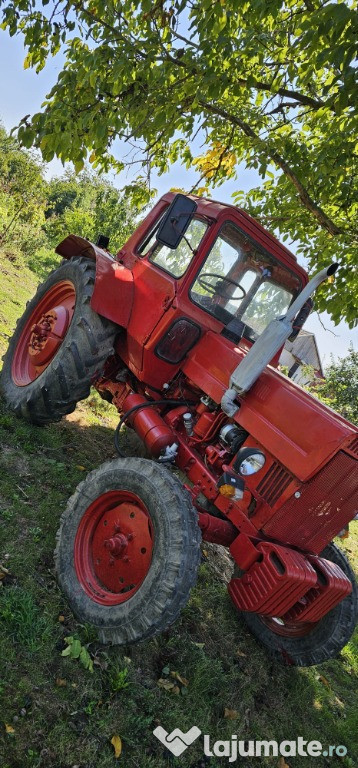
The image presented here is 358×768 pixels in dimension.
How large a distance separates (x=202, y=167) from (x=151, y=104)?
9.23 feet

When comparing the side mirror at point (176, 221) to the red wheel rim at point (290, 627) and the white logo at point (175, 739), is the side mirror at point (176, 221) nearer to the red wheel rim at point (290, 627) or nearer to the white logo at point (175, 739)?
the red wheel rim at point (290, 627)

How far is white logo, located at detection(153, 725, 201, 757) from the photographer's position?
2109mm

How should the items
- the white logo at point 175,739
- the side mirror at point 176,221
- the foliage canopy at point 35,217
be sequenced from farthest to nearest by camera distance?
the foliage canopy at point 35,217 → the side mirror at point 176,221 → the white logo at point 175,739

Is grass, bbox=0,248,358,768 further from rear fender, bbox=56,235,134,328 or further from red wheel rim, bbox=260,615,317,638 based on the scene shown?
rear fender, bbox=56,235,134,328

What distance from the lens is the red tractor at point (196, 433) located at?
242 cm

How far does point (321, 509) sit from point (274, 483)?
292 mm

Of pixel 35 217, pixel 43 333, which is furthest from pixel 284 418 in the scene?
pixel 35 217

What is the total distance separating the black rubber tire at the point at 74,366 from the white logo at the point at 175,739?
82.1 inches

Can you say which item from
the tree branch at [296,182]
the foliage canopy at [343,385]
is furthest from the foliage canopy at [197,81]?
the foliage canopy at [343,385]

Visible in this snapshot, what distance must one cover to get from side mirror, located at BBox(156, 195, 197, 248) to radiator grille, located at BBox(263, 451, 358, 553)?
1715mm

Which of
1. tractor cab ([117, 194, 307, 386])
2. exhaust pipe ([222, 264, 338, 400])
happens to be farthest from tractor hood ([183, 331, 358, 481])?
tractor cab ([117, 194, 307, 386])

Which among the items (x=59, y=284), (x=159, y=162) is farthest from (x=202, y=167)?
(x=59, y=284)

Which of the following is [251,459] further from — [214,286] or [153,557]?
[214,286]

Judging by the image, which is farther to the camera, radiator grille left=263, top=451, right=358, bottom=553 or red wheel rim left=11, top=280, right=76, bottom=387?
red wheel rim left=11, top=280, right=76, bottom=387
